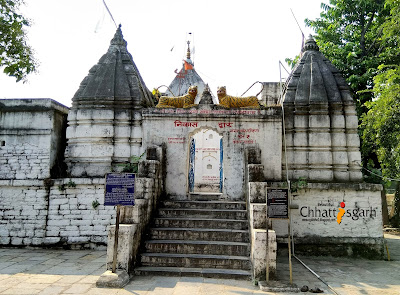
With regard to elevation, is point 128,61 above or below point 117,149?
above

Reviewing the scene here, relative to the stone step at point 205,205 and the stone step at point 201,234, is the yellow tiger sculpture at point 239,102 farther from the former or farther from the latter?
the stone step at point 201,234

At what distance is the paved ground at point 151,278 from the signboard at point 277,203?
4.59ft

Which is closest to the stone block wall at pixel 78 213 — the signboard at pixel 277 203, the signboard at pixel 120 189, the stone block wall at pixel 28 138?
the stone block wall at pixel 28 138

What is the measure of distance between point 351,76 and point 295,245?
803cm

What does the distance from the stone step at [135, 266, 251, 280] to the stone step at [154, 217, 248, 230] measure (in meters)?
1.25

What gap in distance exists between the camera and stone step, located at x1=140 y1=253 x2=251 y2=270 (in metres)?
6.36

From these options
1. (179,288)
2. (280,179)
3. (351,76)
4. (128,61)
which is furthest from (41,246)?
(351,76)

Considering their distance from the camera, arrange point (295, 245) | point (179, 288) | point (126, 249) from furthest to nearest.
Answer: point (295, 245) → point (126, 249) → point (179, 288)

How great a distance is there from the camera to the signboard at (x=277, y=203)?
6.00 m

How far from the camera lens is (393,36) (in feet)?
34.5

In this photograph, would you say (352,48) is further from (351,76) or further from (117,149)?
(117,149)

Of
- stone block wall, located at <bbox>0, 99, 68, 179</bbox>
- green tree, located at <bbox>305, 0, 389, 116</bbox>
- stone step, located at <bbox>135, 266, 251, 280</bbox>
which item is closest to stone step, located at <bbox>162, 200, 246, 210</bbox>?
stone step, located at <bbox>135, 266, 251, 280</bbox>

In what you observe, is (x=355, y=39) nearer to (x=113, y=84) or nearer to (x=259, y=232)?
(x=113, y=84)

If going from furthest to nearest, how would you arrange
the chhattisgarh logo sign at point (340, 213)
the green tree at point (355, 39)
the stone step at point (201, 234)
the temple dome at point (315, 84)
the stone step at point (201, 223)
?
the green tree at point (355, 39) < the temple dome at point (315, 84) < the chhattisgarh logo sign at point (340, 213) < the stone step at point (201, 223) < the stone step at point (201, 234)
